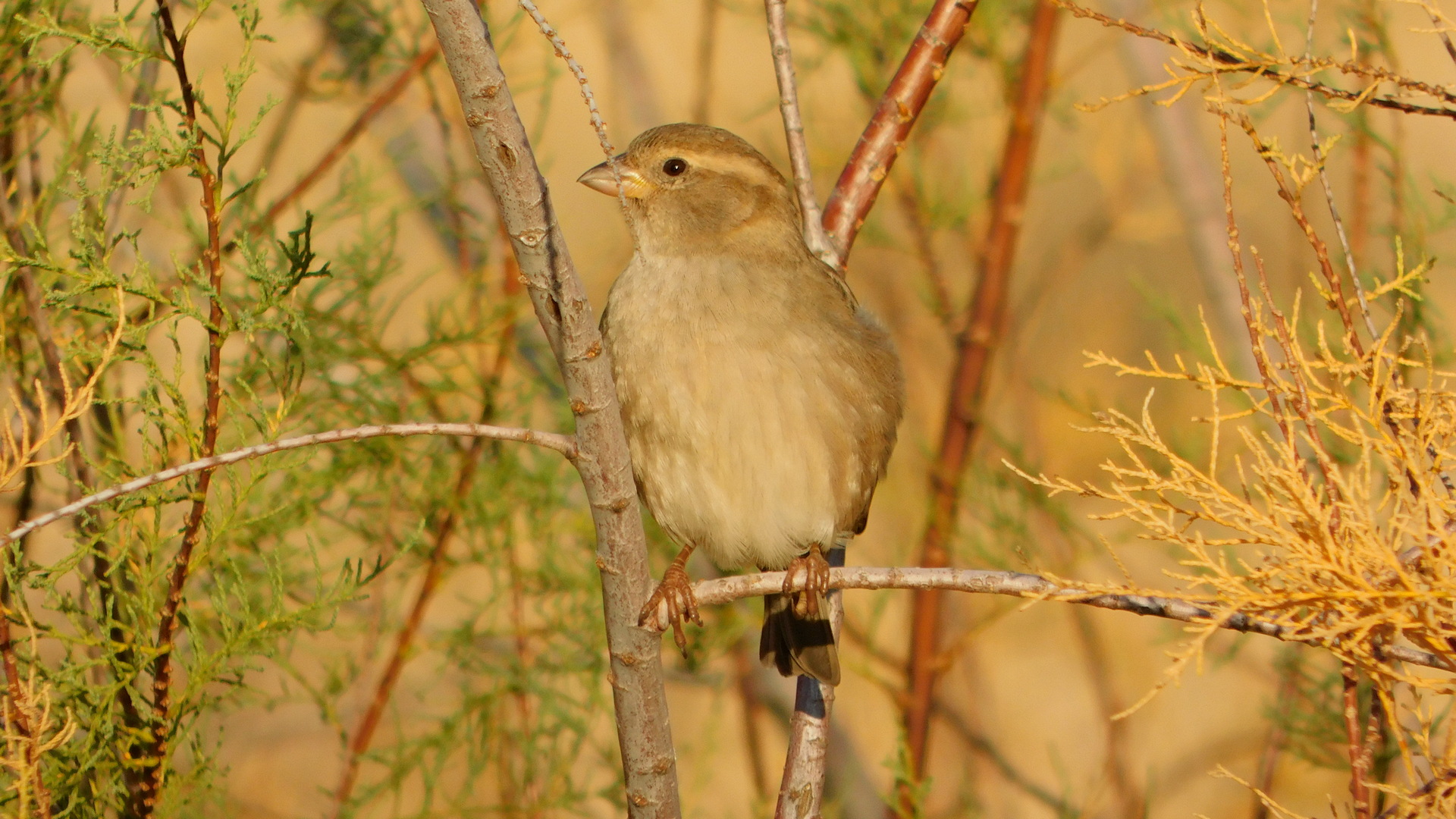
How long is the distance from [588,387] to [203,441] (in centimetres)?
79

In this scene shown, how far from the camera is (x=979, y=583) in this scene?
173 centimetres

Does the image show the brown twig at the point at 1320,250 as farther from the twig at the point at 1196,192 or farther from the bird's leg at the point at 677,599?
the twig at the point at 1196,192

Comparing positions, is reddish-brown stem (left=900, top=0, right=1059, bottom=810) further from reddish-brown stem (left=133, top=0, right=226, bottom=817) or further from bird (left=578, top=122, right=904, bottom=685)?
reddish-brown stem (left=133, top=0, right=226, bottom=817)

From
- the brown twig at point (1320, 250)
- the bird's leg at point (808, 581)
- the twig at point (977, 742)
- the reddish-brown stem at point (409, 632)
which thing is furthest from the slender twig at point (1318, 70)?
the twig at point (977, 742)

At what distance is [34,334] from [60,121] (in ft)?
2.28

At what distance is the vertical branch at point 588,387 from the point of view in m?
1.58

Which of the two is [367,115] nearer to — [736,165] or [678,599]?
[736,165]

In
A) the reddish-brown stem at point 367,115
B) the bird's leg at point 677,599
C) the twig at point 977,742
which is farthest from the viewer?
the twig at point 977,742

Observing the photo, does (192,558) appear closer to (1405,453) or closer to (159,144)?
(159,144)

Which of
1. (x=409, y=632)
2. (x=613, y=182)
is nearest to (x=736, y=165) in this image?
(x=613, y=182)

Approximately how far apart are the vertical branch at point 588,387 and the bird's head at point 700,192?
4.46ft

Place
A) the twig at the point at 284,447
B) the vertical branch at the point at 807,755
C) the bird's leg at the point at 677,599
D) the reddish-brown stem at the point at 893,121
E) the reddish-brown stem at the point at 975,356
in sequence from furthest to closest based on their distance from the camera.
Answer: the reddish-brown stem at the point at 975,356 < the reddish-brown stem at the point at 893,121 < the vertical branch at the point at 807,755 < the bird's leg at the point at 677,599 < the twig at the point at 284,447

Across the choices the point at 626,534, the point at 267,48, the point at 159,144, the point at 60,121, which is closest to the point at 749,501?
the point at 626,534

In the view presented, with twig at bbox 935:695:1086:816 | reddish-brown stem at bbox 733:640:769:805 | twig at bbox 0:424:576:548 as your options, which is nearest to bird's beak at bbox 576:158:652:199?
twig at bbox 0:424:576:548
